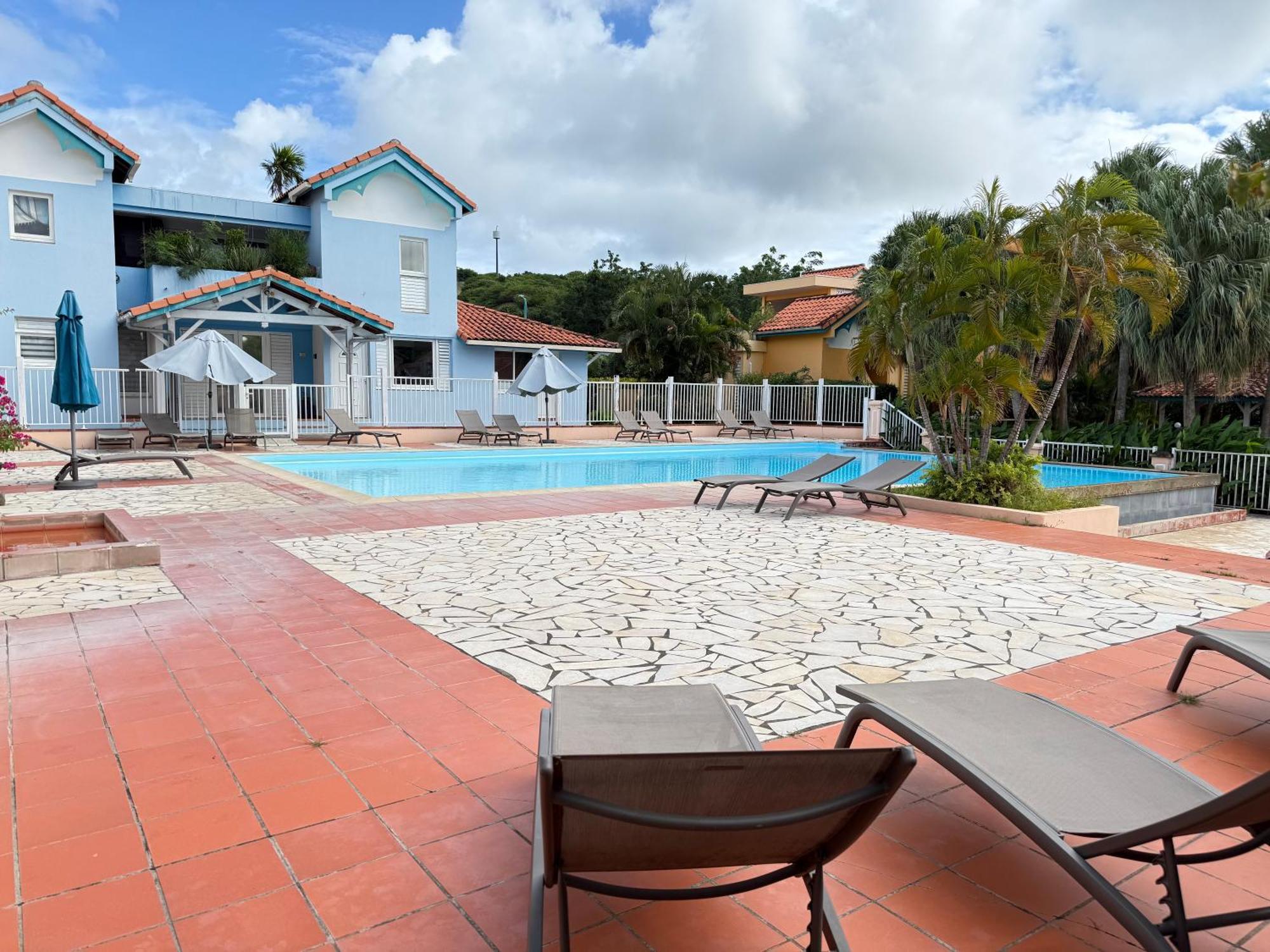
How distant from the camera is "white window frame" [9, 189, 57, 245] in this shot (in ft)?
60.7

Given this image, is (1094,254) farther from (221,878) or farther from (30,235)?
(30,235)

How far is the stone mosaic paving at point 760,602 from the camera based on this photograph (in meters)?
4.19

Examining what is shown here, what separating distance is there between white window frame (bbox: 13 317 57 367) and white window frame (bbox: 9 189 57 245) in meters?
1.72

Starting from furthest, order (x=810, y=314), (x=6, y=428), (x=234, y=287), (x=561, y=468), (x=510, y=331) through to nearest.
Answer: (x=810, y=314), (x=510, y=331), (x=234, y=287), (x=561, y=468), (x=6, y=428)

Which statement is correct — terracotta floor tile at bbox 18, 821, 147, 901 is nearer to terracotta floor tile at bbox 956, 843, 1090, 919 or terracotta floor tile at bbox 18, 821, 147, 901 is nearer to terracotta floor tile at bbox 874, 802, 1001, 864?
terracotta floor tile at bbox 874, 802, 1001, 864

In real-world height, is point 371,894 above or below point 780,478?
below

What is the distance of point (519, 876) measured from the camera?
2.39 m

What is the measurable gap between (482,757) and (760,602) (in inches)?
106

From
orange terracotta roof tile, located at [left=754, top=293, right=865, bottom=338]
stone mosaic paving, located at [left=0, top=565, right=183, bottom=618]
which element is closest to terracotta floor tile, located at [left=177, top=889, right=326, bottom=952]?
stone mosaic paving, located at [left=0, top=565, right=183, bottom=618]

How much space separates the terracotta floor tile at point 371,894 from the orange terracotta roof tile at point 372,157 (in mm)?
21982

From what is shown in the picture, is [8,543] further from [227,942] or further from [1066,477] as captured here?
[1066,477]

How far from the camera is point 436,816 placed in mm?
2729

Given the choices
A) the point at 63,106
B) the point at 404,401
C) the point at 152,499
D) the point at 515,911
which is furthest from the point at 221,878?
the point at 63,106

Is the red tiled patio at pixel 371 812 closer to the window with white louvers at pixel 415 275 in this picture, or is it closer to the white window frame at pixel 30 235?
the white window frame at pixel 30 235
